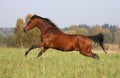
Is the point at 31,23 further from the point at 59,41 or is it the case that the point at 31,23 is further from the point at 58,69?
the point at 58,69

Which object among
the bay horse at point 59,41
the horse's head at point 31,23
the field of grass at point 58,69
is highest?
the horse's head at point 31,23

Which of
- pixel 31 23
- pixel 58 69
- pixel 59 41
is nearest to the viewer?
pixel 58 69

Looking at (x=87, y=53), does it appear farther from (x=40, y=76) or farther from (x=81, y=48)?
(x=40, y=76)

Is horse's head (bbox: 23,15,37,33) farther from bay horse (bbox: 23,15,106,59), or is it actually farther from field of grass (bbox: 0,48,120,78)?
field of grass (bbox: 0,48,120,78)

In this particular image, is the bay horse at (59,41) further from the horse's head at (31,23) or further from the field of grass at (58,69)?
the field of grass at (58,69)

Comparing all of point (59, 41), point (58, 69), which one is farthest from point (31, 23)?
point (58, 69)

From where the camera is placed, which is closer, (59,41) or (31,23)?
(59,41)

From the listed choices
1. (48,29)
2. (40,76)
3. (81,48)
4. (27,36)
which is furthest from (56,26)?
(27,36)

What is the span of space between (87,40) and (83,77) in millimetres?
5788

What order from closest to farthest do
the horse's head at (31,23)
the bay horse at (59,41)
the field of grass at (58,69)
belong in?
the field of grass at (58,69), the bay horse at (59,41), the horse's head at (31,23)

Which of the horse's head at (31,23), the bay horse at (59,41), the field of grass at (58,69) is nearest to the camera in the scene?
the field of grass at (58,69)

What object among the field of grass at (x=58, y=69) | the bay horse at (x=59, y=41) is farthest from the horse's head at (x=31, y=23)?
the field of grass at (x=58, y=69)

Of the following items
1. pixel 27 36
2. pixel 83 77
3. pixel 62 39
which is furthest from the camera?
pixel 27 36

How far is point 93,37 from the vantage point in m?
11.0
